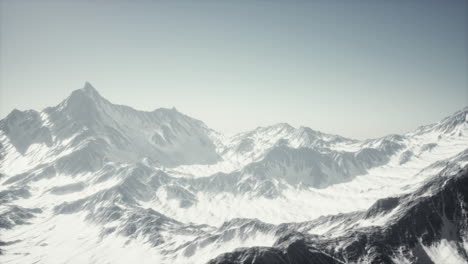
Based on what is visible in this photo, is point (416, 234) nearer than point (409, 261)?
No

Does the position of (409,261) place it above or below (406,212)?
below

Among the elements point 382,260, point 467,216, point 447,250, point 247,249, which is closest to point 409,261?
point 382,260

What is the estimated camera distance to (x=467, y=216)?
16712 centimetres

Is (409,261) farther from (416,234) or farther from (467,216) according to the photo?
(467,216)

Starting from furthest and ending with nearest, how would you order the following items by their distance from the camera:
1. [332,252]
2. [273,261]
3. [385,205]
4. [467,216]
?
[385,205], [467,216], [332,252], [273,261]

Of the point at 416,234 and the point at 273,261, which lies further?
the point at 416,234

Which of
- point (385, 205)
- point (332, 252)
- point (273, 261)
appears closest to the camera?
point (273, 261)

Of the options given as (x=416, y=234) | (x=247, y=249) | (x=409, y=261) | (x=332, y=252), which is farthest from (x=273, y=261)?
(x=416, y=234)

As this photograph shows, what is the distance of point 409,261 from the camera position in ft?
495

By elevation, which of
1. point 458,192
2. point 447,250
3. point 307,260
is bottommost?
point 447,250

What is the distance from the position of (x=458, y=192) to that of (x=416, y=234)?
33.0m

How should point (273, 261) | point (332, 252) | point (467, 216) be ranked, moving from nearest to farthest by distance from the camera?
point (273, 261) < point (332, 252) < point (467, 216)

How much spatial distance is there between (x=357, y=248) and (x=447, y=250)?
44.3m

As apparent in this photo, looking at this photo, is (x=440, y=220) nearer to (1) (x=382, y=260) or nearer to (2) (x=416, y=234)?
(2) (x=416, y=234)
